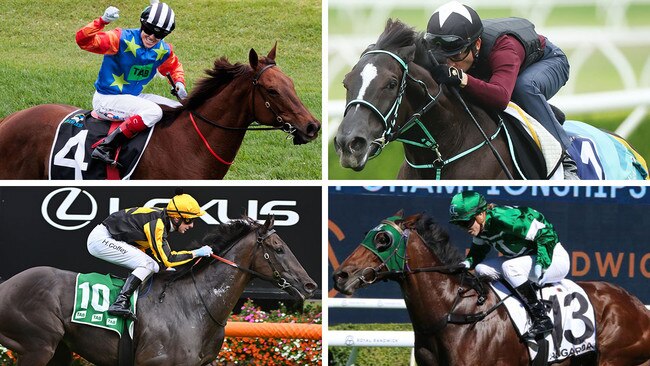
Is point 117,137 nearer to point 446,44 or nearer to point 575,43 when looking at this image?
point 446,44

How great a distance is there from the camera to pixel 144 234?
21.1 ft

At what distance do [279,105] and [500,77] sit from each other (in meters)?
1.33

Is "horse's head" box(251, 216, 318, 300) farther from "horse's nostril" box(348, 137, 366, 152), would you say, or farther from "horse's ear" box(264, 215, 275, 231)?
"horse's nostril" box(348, 137, 366, 152)

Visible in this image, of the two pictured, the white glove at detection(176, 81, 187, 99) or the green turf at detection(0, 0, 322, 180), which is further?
the green turf at detection(0, 0, 322, 180)

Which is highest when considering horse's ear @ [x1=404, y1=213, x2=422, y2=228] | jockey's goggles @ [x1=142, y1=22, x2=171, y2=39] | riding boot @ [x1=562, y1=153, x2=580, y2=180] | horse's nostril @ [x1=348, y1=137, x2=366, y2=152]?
jockey's goggles @ [x1=142, y1=22, x2=171, y2=39]

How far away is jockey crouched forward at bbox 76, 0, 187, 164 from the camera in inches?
253

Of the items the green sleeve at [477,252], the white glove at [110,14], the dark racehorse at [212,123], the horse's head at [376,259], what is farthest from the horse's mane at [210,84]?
the green sleeve at [477,252]

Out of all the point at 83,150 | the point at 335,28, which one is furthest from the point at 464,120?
the point at 83,150

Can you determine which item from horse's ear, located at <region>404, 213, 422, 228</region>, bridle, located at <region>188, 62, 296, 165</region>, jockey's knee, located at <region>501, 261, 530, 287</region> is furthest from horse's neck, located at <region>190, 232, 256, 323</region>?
jockey's knee, located at <region>501, 261, 530, 287</region>

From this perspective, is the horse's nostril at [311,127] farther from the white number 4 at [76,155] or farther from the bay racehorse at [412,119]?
the white number 4 at [76,155]

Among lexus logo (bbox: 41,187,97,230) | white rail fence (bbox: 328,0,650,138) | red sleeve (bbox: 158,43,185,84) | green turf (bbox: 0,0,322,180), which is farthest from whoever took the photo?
green turf (bbox: 0,0,322,180)

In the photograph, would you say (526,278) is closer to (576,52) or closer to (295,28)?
(576,52)

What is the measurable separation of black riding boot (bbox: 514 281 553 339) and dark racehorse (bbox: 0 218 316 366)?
128 centimetres

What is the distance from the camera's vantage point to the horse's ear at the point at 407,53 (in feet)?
20.2
